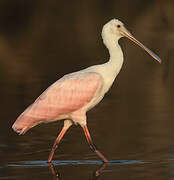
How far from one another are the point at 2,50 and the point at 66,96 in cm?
1567

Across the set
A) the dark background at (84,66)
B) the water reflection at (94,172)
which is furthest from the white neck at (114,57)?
the water reflection at (94,172)

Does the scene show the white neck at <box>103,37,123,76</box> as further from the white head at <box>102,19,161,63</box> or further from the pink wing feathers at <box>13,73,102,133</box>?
the pink wing feathers at <box>13,73,102,133</box>

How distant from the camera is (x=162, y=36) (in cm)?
2775

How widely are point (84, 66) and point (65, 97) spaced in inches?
404

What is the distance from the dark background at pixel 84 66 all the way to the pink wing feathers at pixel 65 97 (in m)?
0.56

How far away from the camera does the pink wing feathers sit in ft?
37.2

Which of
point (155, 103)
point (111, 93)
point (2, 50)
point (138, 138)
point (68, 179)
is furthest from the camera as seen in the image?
point (2, 50)

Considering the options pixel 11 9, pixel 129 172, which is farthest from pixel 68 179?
pixel 11 9

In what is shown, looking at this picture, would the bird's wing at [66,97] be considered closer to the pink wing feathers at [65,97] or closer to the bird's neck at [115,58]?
the pink wing feathers at [65,97]

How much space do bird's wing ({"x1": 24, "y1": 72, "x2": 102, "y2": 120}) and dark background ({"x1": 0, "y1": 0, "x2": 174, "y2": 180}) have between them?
589 mm

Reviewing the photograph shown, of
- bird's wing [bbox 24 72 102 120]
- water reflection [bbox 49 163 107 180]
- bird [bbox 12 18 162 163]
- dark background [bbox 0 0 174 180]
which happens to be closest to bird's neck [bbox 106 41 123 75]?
bird [bbox 12 18 162 163]

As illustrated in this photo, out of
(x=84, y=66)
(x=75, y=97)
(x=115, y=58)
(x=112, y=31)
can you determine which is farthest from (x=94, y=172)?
(x=84, y=66)

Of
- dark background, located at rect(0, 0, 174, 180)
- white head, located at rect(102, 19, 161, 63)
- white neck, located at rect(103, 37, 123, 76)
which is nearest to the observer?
dark background, located at rect(0, 0, 174, 180)

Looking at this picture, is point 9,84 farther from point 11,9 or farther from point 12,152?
point 11,9
